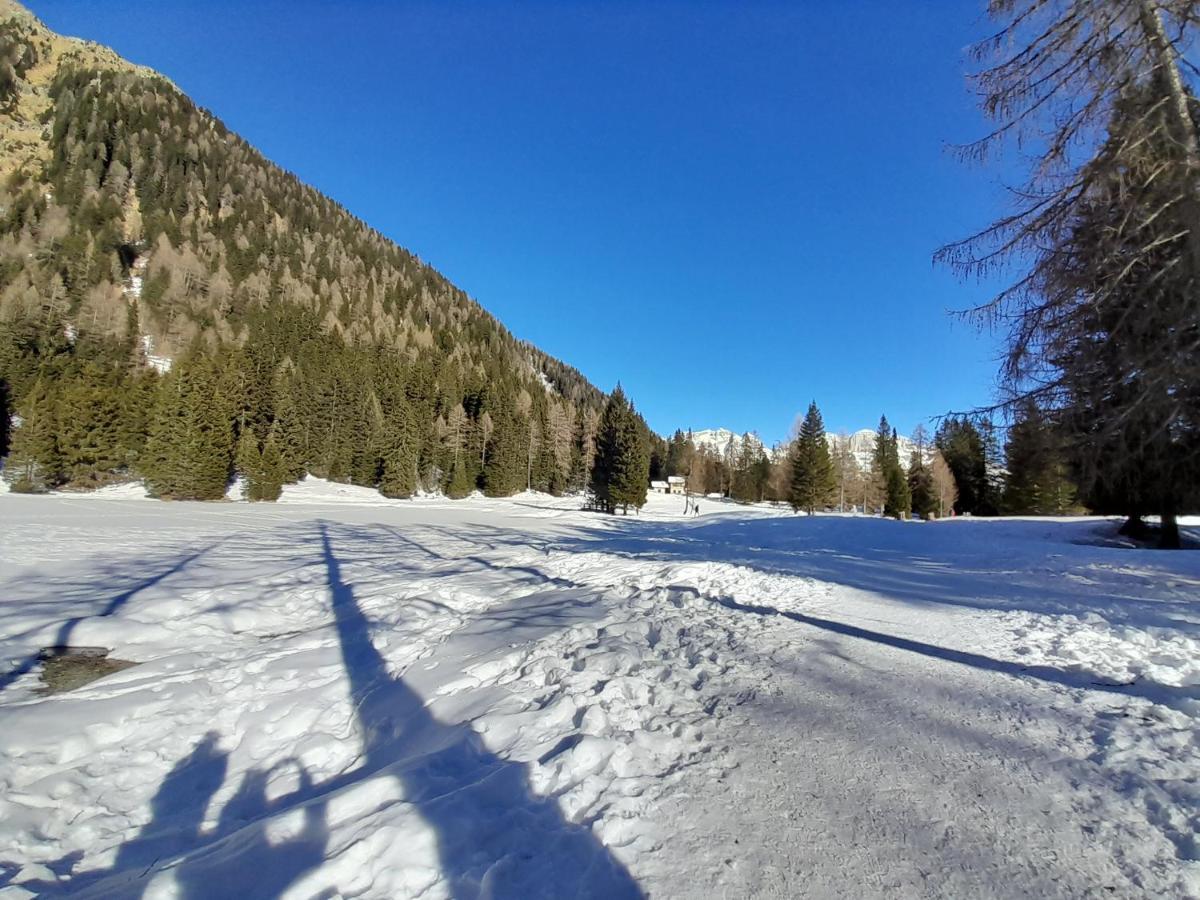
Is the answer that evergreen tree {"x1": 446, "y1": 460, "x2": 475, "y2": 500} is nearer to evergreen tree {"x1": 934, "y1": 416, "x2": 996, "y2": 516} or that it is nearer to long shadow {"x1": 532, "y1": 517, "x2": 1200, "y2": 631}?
long shadow {"x1": 532, "y1": 517, "x2": 1200, "y2": 631}

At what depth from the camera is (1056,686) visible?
3.86m

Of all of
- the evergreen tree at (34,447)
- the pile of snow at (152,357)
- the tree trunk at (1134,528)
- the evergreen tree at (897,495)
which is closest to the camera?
the tree trunk at (1134,528)

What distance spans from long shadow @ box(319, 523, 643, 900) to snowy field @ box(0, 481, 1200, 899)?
0.06ft

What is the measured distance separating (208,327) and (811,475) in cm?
8199

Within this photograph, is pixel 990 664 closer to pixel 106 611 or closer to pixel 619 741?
pixel 619 741

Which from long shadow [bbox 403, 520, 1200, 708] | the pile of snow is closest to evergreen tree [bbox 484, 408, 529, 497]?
long shadow [bbox 403, 520, 1200, 708]

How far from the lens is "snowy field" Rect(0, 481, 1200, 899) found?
2279mm

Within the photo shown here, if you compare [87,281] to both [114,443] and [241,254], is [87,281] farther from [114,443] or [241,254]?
[114,443]

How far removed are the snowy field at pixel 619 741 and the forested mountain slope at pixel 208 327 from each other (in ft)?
109

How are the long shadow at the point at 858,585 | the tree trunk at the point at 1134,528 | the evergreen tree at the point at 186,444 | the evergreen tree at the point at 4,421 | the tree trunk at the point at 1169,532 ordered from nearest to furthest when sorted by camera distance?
the long shadow at the point at 858,585 → the tree trunk at the point at 1169,532 → the tree trunk at the point at 1134,528 → the evergreen tree at the point at 186,444 → the evergreen tree at the point at 4,421

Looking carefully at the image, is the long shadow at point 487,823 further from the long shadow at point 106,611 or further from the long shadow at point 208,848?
the long shadow at point 106,611

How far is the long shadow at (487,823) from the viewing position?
7.09 feet

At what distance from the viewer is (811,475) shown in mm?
47531

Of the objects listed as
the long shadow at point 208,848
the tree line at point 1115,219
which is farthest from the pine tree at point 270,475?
the tree line at point 1115,219
